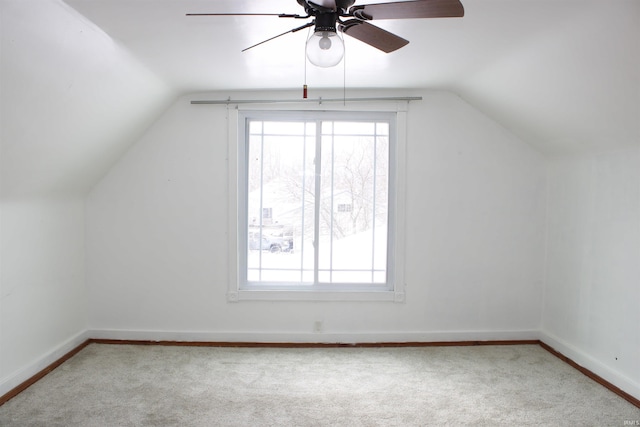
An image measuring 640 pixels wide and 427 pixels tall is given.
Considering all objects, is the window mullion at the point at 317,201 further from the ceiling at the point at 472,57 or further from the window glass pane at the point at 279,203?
the ceiling at the point at 472,57

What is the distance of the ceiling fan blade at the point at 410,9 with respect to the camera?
4.75 feet

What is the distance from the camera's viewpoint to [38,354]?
283cm

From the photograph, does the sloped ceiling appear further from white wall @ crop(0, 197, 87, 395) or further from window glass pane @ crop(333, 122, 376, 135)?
window glass pane @ crop(333, 122, 376, 135)

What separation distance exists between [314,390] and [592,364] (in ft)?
6.69

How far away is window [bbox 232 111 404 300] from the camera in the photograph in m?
3.47

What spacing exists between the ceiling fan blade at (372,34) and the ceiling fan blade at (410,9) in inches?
2.3

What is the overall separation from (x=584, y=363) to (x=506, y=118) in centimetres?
198

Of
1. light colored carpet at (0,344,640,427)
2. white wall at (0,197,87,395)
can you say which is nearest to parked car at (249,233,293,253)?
light colored carpet at (0,344,640,427)

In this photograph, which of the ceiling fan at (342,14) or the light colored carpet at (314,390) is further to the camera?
the light colored carpet at (314,390)

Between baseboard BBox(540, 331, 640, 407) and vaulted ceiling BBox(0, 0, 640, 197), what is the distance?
1.55m

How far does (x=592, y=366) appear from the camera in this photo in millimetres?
2861

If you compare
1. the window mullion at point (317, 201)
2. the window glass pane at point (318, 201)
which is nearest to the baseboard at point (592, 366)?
the window glass pane at point (318, 201)

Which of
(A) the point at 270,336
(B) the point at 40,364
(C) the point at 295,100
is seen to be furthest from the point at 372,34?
(B) the point at 40,364

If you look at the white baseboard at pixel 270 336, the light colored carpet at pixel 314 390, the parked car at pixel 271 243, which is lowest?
the light colored carpet at pixel 314 390
